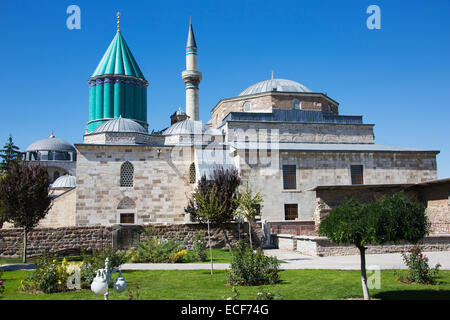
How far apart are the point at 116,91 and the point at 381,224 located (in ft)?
91.6

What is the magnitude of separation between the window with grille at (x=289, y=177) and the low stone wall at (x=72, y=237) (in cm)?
654

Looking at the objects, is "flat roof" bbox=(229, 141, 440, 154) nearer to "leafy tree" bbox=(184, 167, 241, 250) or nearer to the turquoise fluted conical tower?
"leafy tree" bbox=(184, 167, 241, 250)

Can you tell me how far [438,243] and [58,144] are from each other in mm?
42044

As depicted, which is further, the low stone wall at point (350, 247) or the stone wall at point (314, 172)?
the stone wall at point (314, 172)

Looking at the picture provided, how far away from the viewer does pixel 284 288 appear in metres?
8.22

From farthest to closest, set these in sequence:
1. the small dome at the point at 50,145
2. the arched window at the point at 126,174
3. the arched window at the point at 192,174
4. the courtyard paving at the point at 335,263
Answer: the small dome at the point at 50,145
the arched window at the point at 192,174
the arched window at the point at 126,174
the courtyard paving at the point at 335,263

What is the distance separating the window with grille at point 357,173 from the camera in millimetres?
23844

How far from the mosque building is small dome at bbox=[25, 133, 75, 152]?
21304 millimetres

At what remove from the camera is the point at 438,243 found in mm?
14367

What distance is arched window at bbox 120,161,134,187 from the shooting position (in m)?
23.6

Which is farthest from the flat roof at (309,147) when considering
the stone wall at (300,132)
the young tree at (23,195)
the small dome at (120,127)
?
the young tree at (23,195)

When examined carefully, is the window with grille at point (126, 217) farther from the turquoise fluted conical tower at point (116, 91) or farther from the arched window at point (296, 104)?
the arched window at point (296, 104)

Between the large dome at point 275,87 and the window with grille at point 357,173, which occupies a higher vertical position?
the large dome at point 275,87

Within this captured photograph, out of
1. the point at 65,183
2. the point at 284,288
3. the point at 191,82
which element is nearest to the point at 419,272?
the point at 284,288
